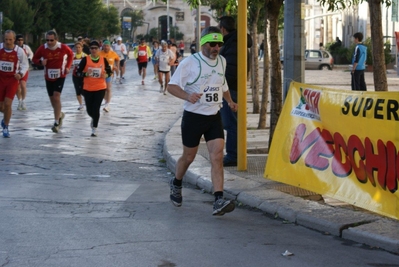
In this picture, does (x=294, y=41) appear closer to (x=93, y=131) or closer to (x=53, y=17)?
(x=93, y=131)

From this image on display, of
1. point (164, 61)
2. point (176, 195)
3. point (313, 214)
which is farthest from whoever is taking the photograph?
point (164, 61)

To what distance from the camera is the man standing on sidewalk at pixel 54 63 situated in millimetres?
15617

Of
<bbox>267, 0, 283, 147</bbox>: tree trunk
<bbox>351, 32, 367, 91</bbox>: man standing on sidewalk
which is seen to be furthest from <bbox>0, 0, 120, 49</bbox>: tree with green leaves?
<bbox>267, 0, 283, 147</bbox>: tree trunk

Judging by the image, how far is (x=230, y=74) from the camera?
34.8 feet

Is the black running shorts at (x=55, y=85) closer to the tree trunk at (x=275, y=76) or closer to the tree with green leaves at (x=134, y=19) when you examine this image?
the tree trunk at (x=275, y=76)

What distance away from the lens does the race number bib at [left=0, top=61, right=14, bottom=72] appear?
14664 millimetres

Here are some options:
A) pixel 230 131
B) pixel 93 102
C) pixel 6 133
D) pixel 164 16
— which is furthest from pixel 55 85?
pixel 164 16

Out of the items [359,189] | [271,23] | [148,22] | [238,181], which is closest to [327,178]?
[359,189]

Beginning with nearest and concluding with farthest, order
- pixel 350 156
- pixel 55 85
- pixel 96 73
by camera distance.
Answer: pixel 350 156 → pixel 96 73 → pixel 55 85

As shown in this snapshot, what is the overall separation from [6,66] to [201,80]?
7.48m

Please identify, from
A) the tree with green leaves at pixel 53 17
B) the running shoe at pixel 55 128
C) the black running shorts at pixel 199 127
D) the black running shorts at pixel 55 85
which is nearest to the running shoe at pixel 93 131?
the running shoe at pixel 55 128

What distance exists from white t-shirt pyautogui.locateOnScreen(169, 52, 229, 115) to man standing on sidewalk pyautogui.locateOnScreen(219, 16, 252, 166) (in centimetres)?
248

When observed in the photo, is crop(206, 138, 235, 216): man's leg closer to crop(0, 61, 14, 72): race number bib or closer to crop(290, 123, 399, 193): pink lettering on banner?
crop(290, 123, 399, 193): pink lettering on banner

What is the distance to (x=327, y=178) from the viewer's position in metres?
8.27
